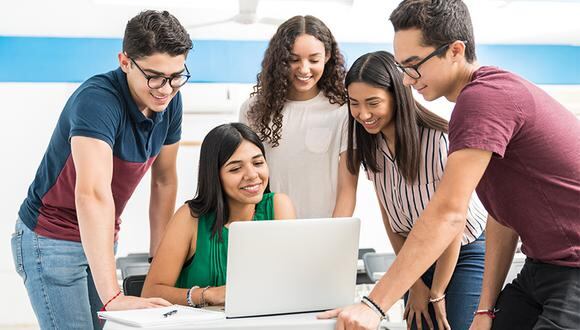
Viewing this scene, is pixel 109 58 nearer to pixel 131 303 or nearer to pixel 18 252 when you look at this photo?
pixel 18 252

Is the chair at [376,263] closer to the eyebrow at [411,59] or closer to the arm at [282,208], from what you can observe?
the arm at [282,208]

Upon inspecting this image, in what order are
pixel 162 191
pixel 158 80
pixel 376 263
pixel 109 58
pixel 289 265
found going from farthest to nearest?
pixel 109 58
pixel 376 263
pixel 162 191
pixel 158 80
pixel 289 265

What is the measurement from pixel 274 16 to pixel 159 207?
10.5ft

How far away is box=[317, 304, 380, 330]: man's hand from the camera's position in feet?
4.70

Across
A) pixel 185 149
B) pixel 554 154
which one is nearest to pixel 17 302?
pixel 185 149

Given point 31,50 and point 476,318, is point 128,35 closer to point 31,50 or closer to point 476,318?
point 476,318

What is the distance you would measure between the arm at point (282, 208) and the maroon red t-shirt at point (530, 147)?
737 mm

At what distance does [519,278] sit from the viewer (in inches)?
65.0

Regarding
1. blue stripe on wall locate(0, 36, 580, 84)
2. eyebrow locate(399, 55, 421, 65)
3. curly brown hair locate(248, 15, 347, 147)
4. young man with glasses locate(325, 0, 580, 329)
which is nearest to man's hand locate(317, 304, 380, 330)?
young man with glasses locate(325, 0, 580, 329)

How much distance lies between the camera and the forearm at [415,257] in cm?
150

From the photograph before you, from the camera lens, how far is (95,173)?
1.72 meters

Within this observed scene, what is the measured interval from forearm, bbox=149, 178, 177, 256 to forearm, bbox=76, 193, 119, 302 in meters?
0.56

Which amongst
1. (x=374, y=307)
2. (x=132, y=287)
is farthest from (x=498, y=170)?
(x=132, y=287)

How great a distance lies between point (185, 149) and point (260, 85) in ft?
10.6
